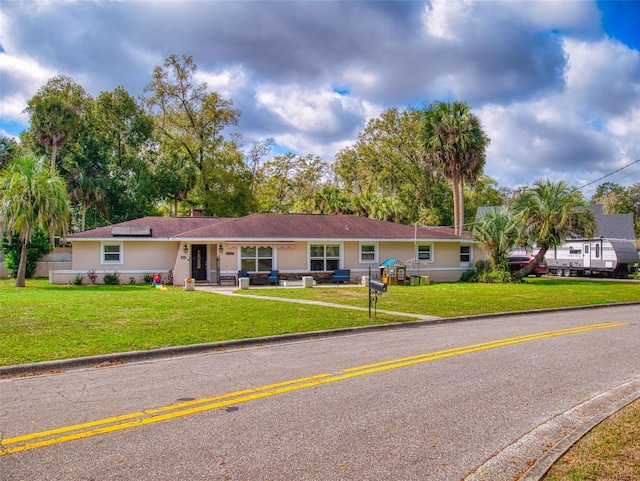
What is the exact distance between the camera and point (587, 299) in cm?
1967

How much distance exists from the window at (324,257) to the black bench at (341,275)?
68cm

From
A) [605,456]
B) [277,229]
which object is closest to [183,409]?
[605,456]

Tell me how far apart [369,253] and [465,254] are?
269 inches

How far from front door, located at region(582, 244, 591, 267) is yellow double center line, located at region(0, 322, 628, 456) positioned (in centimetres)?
3199

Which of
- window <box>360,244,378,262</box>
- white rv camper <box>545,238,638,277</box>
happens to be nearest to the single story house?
window <box>360,244,378,262</box>

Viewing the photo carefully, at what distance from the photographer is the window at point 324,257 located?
2852cm

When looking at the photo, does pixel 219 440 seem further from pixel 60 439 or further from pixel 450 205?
pixel 450 205

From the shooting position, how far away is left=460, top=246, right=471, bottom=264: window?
104 ft

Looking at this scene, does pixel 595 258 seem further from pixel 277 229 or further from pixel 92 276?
pixel 92 276

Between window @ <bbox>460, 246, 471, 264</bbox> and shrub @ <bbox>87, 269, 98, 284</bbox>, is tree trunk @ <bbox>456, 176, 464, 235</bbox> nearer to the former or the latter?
window @ <bbox>460, 246, 471, 264</bbox>

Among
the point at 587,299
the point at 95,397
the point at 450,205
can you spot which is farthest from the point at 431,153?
the point at 95,397

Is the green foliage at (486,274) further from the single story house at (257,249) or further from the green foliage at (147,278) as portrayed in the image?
the green foliage at (147,278)

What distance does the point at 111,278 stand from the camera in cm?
2600

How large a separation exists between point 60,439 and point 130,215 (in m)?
38.3
